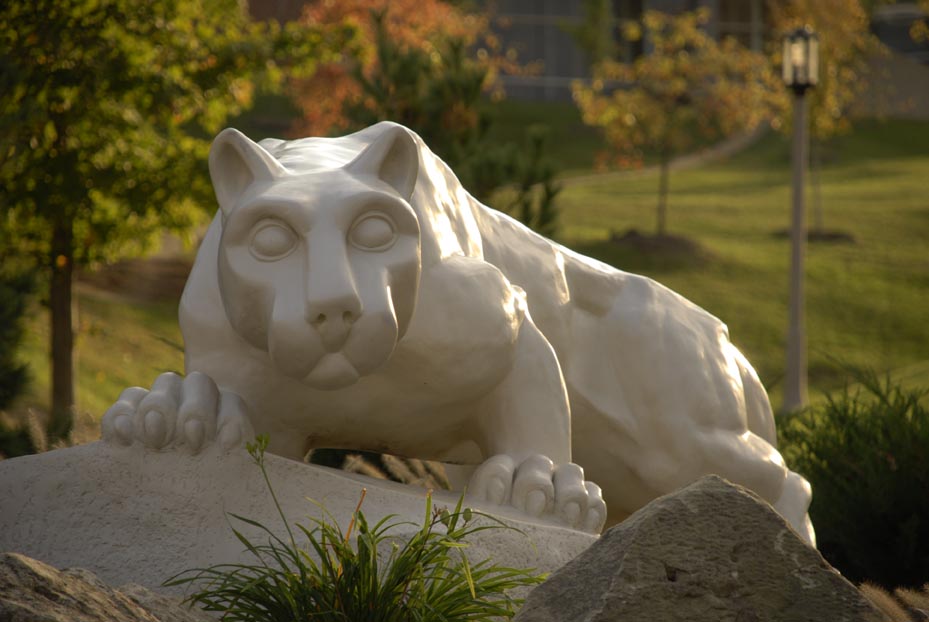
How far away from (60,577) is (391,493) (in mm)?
1387

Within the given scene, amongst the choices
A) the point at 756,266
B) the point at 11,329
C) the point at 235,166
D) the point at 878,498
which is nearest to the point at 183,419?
the point at 235,166

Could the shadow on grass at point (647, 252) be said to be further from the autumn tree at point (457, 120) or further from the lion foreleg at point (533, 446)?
the lion foreleg at point (533, 446)

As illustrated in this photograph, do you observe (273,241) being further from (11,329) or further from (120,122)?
(120,122)

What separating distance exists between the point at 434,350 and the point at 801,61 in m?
11.7

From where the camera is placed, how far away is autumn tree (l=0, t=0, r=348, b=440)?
9898 mm

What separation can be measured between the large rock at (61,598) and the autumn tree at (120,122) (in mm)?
6510

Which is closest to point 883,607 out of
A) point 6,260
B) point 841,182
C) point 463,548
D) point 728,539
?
point 728,539

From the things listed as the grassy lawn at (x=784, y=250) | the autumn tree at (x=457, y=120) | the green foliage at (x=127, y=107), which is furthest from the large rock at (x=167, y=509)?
the grassy lawn at (x=784, y=250)

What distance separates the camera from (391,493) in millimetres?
4270

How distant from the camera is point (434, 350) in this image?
414cm

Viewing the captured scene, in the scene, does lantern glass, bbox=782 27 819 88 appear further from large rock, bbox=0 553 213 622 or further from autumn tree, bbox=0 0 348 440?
large rock, bbox=0 553 213 622

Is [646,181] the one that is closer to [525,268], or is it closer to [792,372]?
[792,372]

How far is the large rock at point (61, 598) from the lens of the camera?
283 cm

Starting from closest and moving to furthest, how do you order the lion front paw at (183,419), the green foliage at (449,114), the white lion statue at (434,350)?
the white lion statue at (434,350) < the lion front paw at (183,419) < the green foliage at (449,114)
